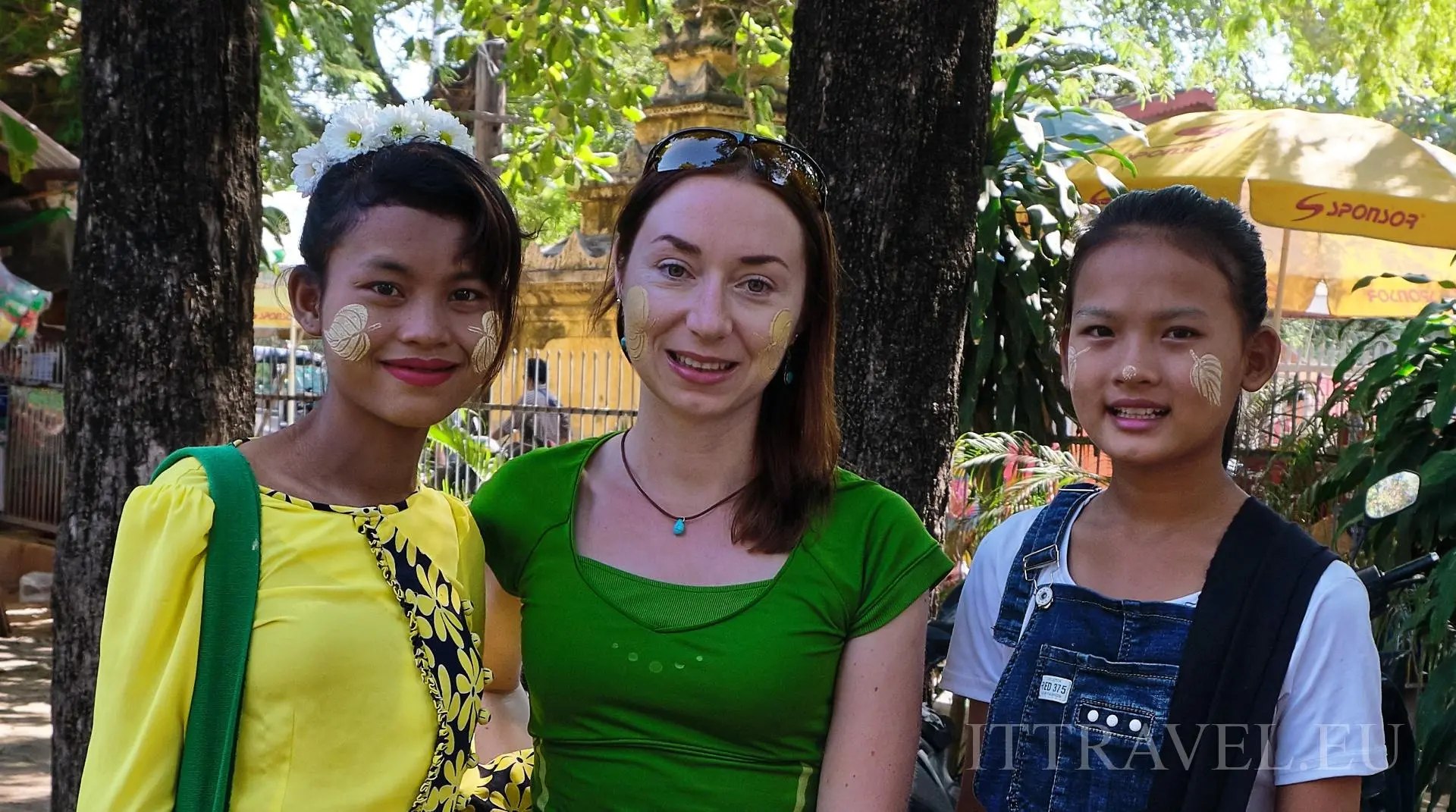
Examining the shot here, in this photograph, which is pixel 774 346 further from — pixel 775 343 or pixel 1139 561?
pixel 1139 561

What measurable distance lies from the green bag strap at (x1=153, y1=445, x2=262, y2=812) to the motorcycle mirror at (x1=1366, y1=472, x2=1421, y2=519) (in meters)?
1.75

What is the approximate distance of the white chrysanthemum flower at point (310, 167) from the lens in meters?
2.11

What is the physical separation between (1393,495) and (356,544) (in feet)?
5.50

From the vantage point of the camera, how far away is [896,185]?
10.9ft

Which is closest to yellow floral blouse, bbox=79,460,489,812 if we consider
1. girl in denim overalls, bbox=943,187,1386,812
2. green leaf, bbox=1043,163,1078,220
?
girl in denim overalls, bbox=943,187,1386,812

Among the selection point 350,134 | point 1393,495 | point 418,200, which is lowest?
point 1393,495

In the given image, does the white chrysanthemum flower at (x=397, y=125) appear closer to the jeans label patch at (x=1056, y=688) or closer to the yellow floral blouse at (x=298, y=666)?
the yellow floral blouse at (x=298, y=666)

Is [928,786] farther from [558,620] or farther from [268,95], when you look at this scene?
[268,95]

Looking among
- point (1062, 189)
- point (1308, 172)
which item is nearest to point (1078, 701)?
point (1062, 189)

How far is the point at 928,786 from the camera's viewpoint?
2.58 m

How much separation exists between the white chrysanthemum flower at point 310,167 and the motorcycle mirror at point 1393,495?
179cm

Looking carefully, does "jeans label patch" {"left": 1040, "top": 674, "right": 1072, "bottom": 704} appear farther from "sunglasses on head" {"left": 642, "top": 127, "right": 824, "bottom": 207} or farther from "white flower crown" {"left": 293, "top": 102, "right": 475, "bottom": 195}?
"white flower crown" {"left": 293, "top": 102, "right": 475, "bottom": 195}

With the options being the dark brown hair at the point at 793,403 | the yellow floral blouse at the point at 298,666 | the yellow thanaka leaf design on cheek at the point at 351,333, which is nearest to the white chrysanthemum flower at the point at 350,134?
the yellow thanaka leaf design on cheek at the point at 351,333

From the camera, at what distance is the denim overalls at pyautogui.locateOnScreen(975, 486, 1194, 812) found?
1923 millimetres
